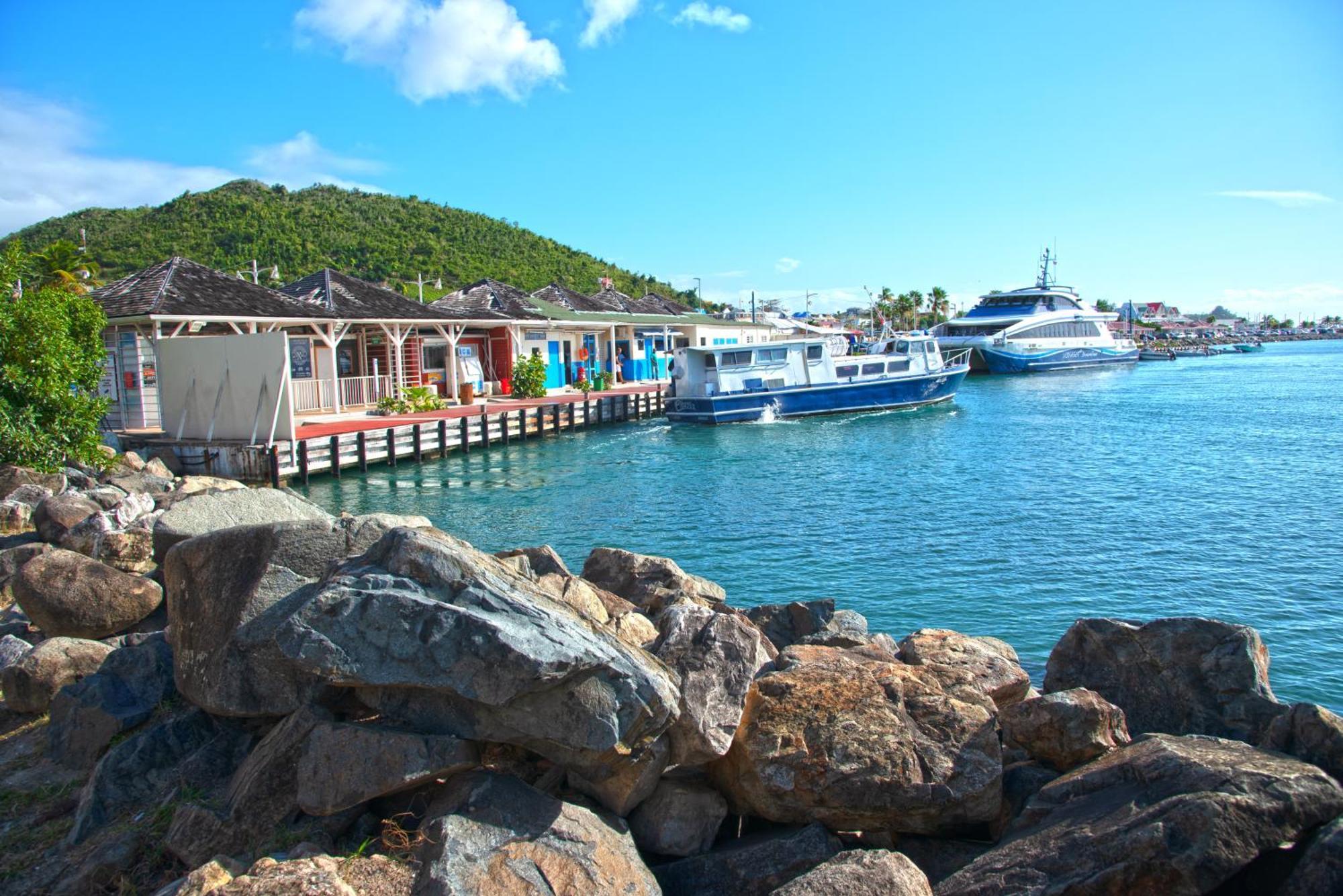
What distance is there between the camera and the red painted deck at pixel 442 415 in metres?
22.6

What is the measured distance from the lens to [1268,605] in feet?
38.3

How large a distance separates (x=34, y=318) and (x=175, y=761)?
43.9ft

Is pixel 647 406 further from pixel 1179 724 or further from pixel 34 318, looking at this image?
pixel 1179 724

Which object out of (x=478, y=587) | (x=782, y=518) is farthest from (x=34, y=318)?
(x=478, y=587)

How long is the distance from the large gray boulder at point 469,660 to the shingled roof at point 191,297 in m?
18.7

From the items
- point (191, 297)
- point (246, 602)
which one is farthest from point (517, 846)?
point (191, 297)

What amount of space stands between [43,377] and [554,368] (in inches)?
862

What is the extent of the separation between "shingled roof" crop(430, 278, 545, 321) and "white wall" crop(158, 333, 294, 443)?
11.5 meters

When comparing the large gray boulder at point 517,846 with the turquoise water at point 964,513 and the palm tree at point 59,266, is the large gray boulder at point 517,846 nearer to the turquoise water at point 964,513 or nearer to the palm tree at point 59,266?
the turquoise water at point 964,513

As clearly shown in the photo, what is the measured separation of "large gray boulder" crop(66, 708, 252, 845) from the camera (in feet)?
15.8

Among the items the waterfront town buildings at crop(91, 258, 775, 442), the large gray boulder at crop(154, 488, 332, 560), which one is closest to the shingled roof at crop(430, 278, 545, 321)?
the waterfront town buildings at crop(91, 258, 775, 442)

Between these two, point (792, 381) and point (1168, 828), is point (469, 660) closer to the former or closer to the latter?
point (1168, 828)

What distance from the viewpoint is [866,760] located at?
4871 millimetres

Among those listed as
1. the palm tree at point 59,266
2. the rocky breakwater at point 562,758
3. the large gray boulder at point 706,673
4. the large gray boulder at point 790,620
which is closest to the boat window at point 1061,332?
the palm tree at point 59,266
